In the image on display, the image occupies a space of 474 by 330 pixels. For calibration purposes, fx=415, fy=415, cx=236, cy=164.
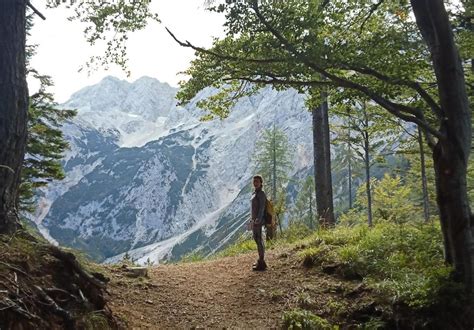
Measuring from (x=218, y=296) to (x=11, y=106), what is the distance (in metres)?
4.26

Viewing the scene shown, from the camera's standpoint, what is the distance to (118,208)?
566 ft

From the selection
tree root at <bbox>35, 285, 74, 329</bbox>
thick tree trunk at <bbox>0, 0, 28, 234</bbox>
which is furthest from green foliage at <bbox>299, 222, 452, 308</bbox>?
thick tree trunk at <bbox>0, 0, 28, 234</bbox>

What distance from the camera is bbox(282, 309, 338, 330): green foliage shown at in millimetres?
5301

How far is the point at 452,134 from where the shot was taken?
18.6 ft

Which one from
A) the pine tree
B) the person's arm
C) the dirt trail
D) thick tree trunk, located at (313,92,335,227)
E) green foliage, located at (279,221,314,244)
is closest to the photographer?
the dirt trail

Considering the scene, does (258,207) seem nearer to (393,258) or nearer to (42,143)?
(393,258)

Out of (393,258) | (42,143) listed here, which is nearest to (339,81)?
(393,258)

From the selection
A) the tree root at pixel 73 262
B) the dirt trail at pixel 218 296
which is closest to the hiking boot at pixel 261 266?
the dirt trail at pixel 218 296

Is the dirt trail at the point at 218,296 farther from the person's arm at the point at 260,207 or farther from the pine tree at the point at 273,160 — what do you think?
the pine tree at the point at 273,160

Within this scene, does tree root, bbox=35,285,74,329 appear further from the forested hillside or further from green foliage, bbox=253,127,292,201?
green foliage, bbox=253,127,292,201

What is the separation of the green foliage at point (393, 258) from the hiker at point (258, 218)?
0.81 meters

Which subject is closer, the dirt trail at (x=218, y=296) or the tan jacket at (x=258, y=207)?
the dirt trail at (x=218, y=296)

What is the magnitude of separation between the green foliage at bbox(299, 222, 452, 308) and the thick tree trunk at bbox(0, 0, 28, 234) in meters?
4.89

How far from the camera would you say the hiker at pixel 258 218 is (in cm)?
811
